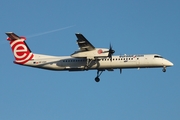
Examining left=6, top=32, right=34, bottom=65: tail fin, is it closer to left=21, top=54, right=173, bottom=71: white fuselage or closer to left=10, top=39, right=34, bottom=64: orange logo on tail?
left=10, top=39, right=34, bottom=64: orange logo on tail

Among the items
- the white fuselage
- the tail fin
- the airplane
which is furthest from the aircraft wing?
the tail fin

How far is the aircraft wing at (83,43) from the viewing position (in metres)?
42.0

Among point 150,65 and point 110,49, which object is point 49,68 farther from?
point 150,65

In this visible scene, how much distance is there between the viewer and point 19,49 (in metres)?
47.1

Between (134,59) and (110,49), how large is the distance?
289 cm

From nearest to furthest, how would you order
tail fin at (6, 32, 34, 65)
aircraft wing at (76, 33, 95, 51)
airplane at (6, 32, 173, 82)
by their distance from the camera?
aircraft wing at (76, 33, 95, 51) → airplane at (6, 32, 173, 82) → tail fin at (6, 32, 34, 65)

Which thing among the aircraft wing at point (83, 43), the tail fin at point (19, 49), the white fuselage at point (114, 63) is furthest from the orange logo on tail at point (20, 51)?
the aircraft wing at point (83, 43)

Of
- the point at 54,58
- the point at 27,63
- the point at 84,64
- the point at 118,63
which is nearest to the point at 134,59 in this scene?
the point at 118,63

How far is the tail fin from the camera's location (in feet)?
152

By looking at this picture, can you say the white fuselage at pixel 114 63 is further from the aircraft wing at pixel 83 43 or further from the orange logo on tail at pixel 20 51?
the orange logo on tail at pixel 20 51

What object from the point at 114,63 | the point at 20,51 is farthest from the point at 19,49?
the point at 114,63

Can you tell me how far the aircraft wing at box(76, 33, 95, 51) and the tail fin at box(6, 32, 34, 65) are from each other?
6761 mm

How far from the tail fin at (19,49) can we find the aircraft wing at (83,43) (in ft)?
22.2

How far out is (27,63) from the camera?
46.2 m
